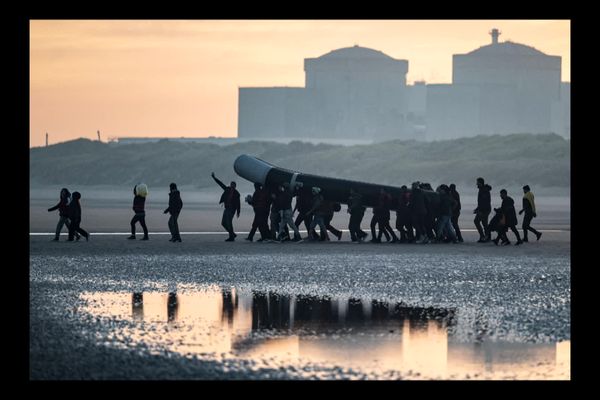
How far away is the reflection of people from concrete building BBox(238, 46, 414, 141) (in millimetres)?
110549

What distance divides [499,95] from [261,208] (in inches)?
3964

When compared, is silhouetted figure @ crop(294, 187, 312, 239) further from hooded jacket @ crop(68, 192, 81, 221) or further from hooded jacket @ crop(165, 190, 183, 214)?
hooded jacket @ crop(68, 192, 81, 221)

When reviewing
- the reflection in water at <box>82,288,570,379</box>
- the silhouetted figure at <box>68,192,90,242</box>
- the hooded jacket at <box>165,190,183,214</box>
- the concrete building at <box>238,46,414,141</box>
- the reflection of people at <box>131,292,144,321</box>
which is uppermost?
the concrete building at <box>238,46,414,141</box>

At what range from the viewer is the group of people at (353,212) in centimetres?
2614

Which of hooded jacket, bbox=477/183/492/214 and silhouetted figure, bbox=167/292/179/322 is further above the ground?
hooded jacket, bbox=477/183/492/214

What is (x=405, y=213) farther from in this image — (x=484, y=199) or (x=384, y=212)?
(x=484, y=199)

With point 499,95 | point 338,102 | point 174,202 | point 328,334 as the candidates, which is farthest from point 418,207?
point 338,102

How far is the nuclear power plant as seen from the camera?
12544cm

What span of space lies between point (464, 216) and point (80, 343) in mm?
35328

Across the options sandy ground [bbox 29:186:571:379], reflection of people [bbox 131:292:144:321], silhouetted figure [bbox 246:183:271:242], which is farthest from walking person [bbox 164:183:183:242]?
reflection of people [bbox 131:292:144:321]

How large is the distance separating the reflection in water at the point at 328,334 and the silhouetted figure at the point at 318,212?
37.3 feet

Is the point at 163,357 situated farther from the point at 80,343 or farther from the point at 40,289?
the point at 40,289

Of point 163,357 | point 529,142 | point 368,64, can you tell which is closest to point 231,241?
point 163,357

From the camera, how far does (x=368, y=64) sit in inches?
5059
